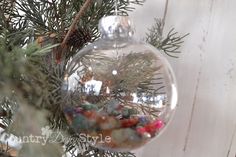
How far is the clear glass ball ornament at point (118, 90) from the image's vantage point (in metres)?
0.41

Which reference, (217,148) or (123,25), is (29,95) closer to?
(123,25)

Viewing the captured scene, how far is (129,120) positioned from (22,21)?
0.25 metres

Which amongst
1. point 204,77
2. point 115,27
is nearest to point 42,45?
point 115,27

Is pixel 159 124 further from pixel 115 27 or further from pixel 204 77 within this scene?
pixel 204 77

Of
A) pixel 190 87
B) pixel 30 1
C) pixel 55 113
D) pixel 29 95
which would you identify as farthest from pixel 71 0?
pixel 190 87

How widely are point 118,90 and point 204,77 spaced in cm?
44

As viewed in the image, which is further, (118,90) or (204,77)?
(204,77)

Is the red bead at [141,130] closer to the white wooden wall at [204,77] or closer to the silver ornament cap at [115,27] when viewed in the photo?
the silver ornament cap at [115,27]

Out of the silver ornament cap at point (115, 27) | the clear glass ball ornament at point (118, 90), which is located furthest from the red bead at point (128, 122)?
the silver ornament cap at point (115, 27)

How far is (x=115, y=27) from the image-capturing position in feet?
1.35

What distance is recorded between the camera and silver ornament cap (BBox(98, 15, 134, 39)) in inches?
16.3

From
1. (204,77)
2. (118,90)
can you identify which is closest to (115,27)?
(118,90)

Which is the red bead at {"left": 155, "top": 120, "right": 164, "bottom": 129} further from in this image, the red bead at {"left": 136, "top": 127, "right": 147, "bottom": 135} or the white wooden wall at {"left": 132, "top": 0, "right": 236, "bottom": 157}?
the white wooden wall at {"left": 132, "top": 0, "right": 236, "bottom": 157}

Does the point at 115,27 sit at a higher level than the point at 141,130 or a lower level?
higher
